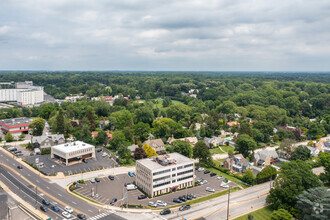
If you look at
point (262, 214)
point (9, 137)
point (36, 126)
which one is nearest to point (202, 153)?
point (262, 214)

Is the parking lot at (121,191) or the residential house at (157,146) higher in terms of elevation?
the residential house at (157,146)

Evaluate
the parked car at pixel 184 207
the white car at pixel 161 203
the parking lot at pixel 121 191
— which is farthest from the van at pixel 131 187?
the parked car at pixel 184 207

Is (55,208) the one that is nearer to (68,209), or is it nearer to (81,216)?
(68,209)

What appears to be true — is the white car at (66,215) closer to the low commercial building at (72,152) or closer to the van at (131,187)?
the van at (131,187)

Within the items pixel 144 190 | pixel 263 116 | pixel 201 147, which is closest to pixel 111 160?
pixel 144 190

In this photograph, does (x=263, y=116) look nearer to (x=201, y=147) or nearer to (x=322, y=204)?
(x=201, y=147)
